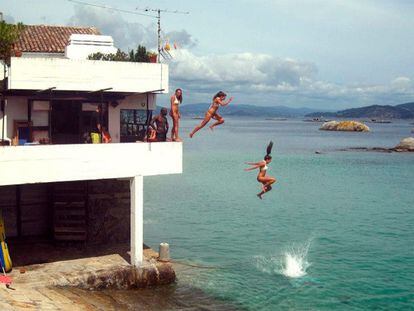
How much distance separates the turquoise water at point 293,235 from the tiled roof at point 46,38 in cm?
1276

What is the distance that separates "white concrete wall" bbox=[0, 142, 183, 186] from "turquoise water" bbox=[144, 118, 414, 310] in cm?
574

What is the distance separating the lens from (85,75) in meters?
22.3

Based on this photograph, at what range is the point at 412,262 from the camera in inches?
1171

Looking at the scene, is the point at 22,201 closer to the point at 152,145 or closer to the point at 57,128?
the point at 57,128

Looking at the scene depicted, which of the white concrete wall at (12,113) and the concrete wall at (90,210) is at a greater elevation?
the white concrete wall at (12,113)

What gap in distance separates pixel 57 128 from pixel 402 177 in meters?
52.2

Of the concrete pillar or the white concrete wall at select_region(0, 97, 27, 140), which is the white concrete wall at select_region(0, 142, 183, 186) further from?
the white concrete wall at select_region(0, 97, 27, 140)

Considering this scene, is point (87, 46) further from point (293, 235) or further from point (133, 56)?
point (293, 235)

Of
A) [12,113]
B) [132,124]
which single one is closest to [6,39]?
[12,113]

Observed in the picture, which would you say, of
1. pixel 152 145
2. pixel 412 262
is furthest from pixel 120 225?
pixel 412 262

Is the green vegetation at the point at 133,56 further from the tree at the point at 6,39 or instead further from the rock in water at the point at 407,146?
the rock in water at the point at 407,146

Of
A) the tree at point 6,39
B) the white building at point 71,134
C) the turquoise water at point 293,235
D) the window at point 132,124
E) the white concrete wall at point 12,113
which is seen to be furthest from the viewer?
the window at point 132,124

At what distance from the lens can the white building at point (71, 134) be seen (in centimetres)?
2011

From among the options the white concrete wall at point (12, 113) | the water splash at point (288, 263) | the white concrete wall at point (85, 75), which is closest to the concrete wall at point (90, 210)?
the white concrete wall at point (12, 113)
